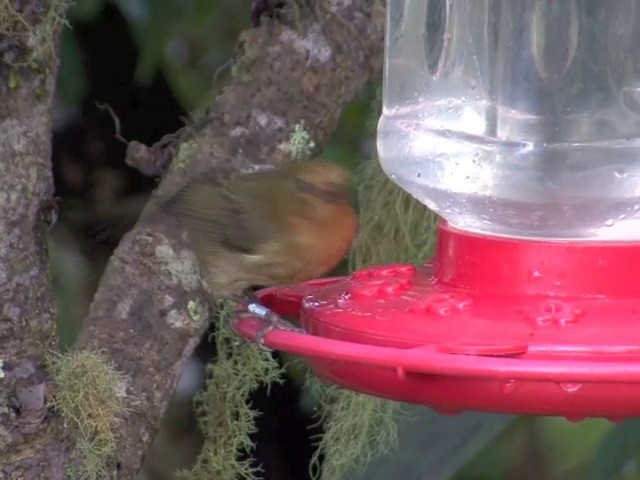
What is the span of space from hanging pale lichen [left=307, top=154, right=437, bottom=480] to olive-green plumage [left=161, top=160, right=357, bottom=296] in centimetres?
52

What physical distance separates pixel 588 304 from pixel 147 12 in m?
1.42

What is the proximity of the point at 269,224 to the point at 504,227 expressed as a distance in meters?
0.38

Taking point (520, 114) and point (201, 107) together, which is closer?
point (520, 114)

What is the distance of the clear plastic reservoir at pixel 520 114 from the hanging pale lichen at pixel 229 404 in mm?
642

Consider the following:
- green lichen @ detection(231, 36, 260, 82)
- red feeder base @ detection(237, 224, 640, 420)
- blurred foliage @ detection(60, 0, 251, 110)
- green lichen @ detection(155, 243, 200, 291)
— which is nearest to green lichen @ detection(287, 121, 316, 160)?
green lichen @ detection(231, 36, 260, 82)

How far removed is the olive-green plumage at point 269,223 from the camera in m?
1.93

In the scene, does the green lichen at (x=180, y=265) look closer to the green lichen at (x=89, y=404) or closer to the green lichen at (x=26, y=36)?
the green lichen at (x=89, y=404)

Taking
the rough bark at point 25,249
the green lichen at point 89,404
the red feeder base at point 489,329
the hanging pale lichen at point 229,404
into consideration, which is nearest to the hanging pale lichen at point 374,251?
the hanging pale lichen at point 229,404

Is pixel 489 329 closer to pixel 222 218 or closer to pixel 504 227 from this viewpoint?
pixel 504 227

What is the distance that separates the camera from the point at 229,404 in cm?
270

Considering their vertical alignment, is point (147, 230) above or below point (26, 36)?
below

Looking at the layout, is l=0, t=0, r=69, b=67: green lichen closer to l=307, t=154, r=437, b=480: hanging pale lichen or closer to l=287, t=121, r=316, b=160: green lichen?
l=287, t=121, r=316, b=160: green lichen

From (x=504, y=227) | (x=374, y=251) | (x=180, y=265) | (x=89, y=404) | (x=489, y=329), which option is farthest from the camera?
(x=374, y=251)

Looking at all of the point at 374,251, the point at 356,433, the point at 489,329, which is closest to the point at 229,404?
the point at 356,433
